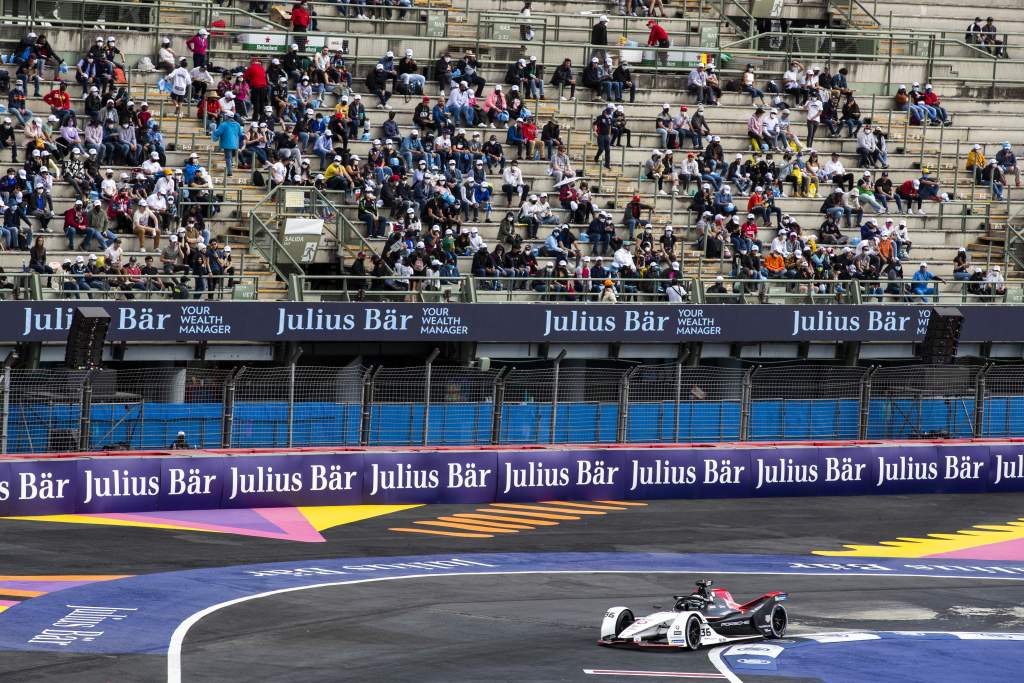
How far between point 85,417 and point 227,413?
2.27m

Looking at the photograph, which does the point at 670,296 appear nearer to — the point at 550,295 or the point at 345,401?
the point at 550,295

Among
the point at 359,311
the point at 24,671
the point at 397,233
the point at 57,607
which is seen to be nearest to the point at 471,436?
the point at 359,311

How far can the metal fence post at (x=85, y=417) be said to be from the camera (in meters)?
27.9

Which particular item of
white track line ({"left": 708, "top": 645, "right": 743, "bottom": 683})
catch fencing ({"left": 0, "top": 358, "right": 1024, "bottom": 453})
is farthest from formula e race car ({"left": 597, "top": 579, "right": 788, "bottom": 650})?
catch fencing ({"left": 0, "top": 358, "right": 1024, "bottom": 453})

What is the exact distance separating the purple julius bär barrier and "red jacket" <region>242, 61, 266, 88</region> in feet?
42.1

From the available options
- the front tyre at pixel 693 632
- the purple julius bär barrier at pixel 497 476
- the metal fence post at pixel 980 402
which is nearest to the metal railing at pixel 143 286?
the purple julius bär barrier at pixel 497 476

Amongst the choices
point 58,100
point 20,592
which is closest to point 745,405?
point 20,592

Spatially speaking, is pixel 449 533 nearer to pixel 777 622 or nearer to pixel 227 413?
pixel 227 413

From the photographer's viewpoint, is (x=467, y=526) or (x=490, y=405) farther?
(x=490, y=405)

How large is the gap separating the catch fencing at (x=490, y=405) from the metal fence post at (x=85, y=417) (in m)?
0.01

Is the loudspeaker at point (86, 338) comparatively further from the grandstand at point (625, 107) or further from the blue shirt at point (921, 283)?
the blue shirt at point (921, 283)

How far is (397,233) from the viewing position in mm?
36906

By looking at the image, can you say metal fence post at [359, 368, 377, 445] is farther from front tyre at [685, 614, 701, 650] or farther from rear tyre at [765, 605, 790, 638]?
front tyre at [685, 614, 701, 650]

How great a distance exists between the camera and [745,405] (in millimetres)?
32375
